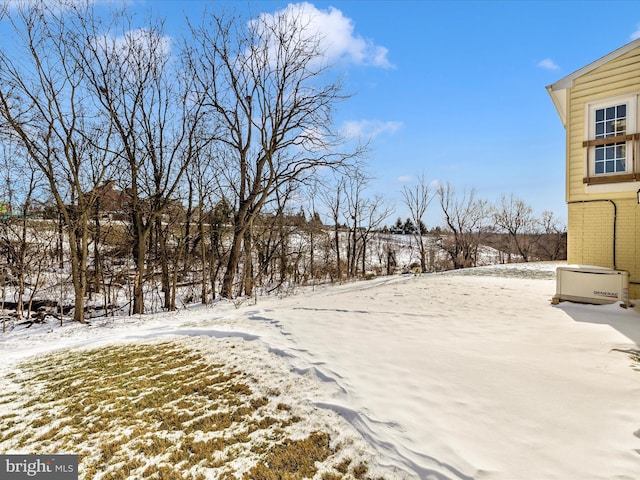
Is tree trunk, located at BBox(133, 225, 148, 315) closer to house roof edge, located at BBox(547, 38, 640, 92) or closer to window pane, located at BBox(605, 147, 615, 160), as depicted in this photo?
house roof edge, located at BBox(547, 38, 640, 92)

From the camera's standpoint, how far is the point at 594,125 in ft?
21.7

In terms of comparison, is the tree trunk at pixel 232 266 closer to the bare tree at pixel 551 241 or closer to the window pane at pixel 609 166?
the window pane at pixel 609 166

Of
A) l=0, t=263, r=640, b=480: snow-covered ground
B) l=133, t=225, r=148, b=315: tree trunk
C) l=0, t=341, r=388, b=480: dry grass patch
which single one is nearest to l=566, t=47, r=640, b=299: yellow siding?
l=0, t=263, r=640, b=480: snow-covered ground

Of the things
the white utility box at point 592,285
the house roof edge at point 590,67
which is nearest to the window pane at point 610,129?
the house roof edge at point 590,67

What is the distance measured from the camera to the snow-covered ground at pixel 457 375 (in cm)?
227

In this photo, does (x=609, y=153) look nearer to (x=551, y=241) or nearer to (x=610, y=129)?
(x=610, y=129)

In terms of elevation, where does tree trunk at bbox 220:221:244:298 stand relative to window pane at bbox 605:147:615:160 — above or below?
below

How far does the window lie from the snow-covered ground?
2.81 meters

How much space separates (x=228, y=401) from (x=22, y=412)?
243 cm

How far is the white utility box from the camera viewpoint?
5.91m

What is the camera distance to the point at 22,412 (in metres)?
3.59

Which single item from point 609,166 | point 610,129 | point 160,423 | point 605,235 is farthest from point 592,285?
point 160,423

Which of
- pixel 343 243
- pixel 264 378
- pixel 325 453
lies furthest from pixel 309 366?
pixel 343 243

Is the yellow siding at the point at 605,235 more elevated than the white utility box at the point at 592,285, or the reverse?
the yellow siding at the point at 605,235
